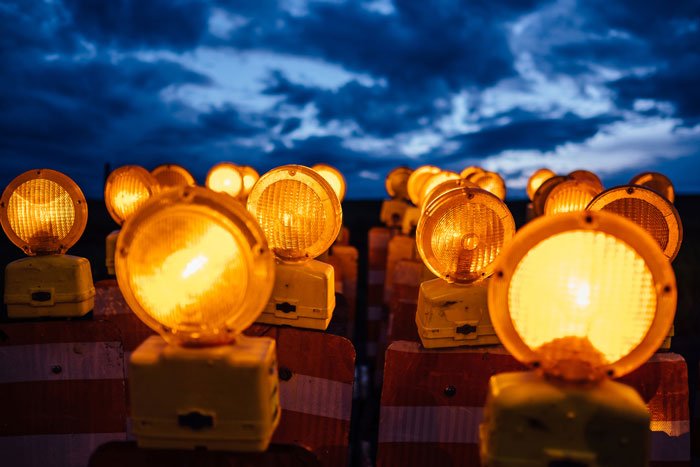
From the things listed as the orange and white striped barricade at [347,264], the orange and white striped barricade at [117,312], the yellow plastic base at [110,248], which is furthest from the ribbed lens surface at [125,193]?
the orange and white striped barricade at [347,264]

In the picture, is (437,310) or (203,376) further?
(437,310)

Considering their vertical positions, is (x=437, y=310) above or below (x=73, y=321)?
above

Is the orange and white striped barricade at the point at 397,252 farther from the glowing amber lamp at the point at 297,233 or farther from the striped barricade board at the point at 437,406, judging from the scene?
the striped barricade board at the point at 437,406

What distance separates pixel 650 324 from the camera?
1147 mm

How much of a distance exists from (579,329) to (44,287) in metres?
2.41

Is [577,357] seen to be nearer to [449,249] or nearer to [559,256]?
[559,256]

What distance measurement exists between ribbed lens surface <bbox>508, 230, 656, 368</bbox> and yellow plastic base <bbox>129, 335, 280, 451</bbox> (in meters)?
0.75

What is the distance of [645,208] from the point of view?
2.27 metres

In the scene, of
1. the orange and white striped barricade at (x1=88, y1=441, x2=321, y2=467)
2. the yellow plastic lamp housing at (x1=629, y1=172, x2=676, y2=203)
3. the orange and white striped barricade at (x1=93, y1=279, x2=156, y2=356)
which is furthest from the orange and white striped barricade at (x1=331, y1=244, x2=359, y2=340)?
the orange and white striped barricade at (x1=88, y1=441, x2=321, y2=467)

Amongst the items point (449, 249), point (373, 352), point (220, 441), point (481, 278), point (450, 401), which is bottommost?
point (373, 352)

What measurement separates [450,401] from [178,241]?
1.45 metres

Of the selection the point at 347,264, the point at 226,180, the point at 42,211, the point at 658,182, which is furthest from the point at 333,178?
→ the point at 658,182

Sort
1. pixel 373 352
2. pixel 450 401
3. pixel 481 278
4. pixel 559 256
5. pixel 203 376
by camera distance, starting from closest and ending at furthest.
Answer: pixel 559 256
pixel 203 376
pixel 450 401
pixel 481 278
pixel 373 352

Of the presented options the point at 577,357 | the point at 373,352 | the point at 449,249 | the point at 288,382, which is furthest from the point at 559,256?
the point at 373,352
